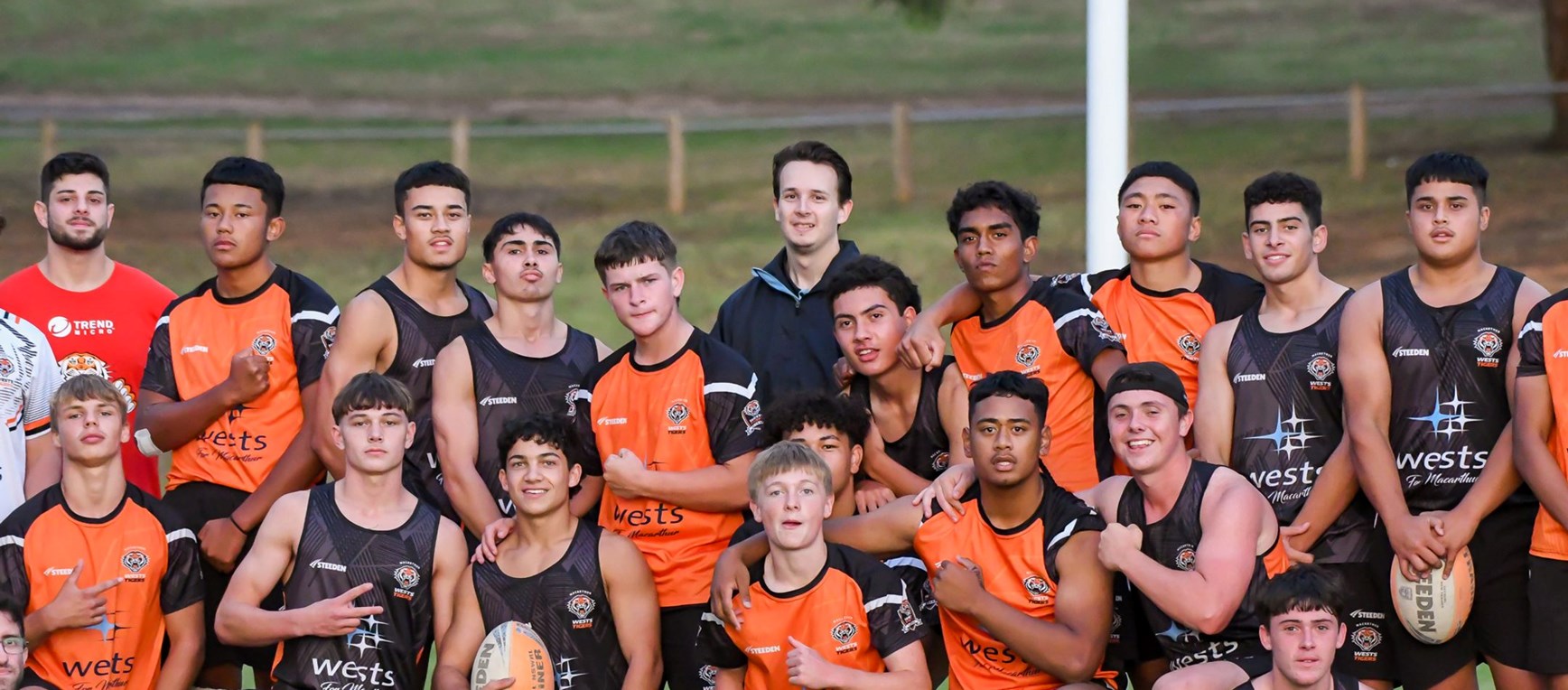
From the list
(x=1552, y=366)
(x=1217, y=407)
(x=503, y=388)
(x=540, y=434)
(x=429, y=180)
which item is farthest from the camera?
(x=429, y=180)

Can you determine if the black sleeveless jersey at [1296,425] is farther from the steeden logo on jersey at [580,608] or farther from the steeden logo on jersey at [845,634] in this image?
the steeden logo on jersey at [580,608]

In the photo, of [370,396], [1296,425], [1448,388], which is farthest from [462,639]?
[1448,388]

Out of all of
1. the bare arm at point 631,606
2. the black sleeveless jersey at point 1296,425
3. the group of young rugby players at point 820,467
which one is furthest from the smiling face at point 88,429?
the black sleeveless jersey at point 1296,425

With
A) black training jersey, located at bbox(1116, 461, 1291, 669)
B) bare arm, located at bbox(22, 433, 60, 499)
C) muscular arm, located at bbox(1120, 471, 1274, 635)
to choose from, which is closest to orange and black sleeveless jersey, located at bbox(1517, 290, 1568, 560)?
black training jersey, located at bbox(1116, 461, 1291, 669)

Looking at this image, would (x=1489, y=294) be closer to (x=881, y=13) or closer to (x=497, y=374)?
(x=497, y=374)

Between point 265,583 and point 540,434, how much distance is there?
1219mm

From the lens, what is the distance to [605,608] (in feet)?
21.7

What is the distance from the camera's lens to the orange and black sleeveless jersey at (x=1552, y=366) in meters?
6.13

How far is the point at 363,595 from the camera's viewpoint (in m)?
6.64

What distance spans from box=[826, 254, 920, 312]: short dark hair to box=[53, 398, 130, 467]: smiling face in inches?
110

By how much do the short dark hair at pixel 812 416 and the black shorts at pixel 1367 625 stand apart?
1821 mm

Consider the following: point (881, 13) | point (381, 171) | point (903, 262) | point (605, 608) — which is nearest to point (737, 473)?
point (605, 608)

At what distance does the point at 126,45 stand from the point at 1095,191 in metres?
32.6

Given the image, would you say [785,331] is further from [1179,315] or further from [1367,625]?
[1367,625]
